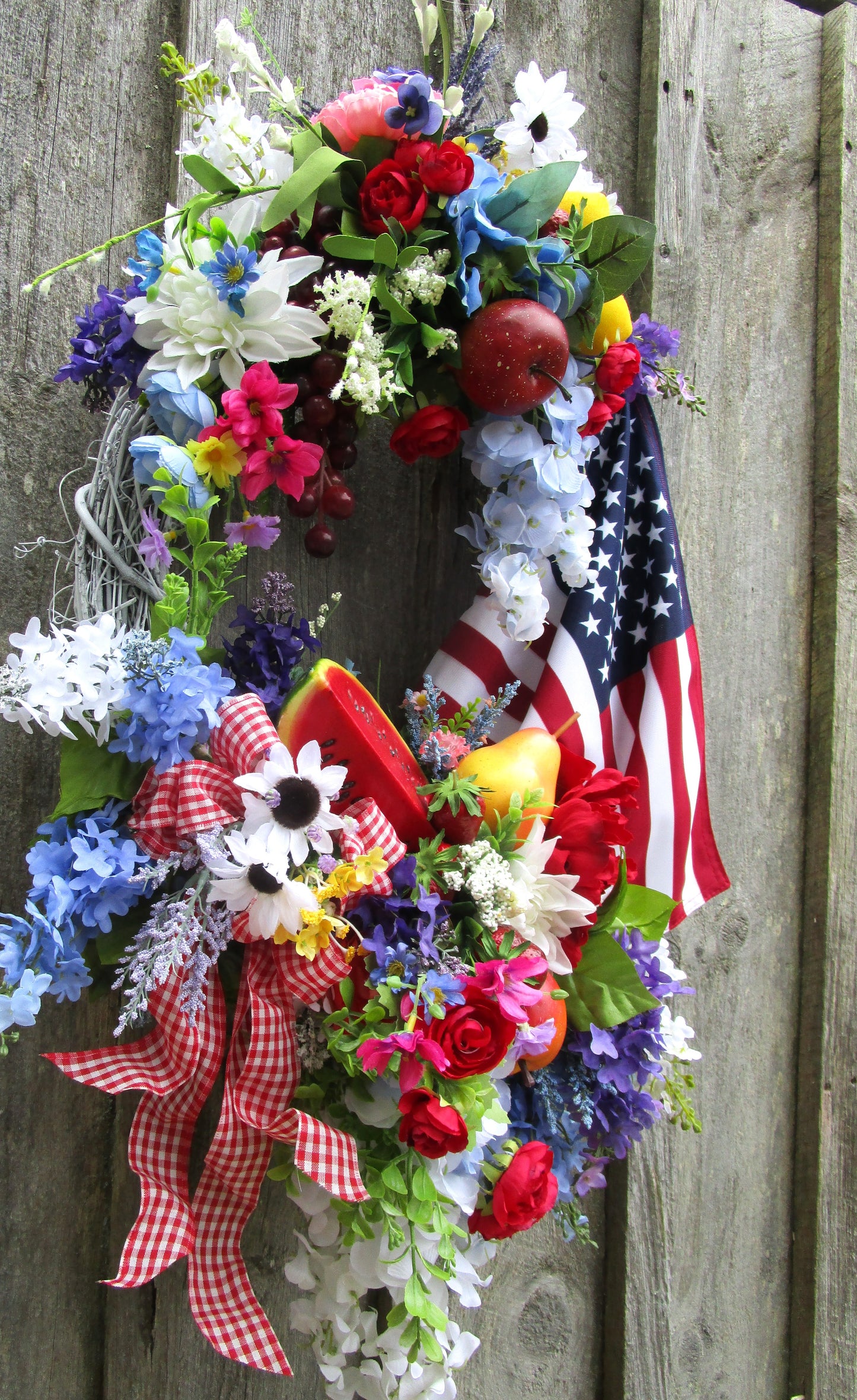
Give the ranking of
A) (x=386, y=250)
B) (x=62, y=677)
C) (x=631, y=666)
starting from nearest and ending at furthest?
1. (x=62, y=677)
2. (x=386, y=250)
3. (x=631, y=666)

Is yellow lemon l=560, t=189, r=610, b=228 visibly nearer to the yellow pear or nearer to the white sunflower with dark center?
the yellow pear

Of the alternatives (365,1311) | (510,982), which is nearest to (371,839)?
(510,982)

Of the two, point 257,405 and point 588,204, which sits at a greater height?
point 588,204

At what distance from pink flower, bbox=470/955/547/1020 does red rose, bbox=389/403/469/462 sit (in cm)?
49

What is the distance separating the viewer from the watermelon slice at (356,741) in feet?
2.64

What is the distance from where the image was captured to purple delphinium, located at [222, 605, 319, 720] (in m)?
0.83

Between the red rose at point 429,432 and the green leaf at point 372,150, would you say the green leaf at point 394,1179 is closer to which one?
the red rose at point 429,432

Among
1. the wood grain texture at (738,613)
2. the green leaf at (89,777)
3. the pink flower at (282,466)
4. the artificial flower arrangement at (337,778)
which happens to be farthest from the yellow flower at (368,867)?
the wood grain texture at (738,613)

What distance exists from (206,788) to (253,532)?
0.24 meters

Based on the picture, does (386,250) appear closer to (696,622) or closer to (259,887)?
(259,887)

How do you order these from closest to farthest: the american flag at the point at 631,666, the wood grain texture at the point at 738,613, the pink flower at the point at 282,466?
the pink flower at the point at 282,466
the american flag at the point at 631,666
the wood grain texture at the point at 738,613

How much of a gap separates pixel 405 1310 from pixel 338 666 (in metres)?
0.58

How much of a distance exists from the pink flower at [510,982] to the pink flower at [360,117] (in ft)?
2.47

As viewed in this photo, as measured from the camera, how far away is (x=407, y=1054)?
744mm
